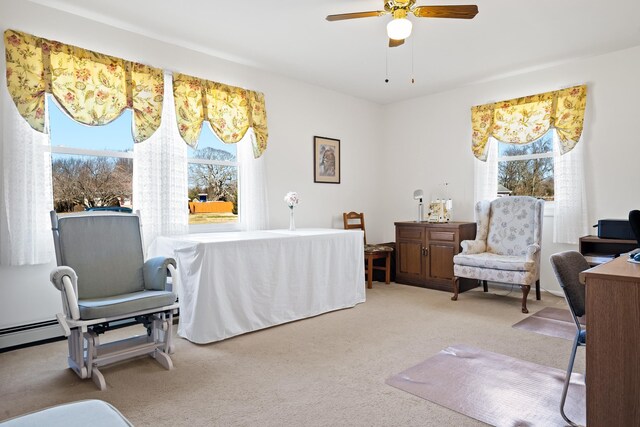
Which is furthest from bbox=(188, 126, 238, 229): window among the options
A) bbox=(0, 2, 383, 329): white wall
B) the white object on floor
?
the white object on floor

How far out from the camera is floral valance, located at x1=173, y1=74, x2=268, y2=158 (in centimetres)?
388

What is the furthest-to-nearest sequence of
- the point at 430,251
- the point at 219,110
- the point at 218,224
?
the point at 430,251, the point at 218,224, the point at 219,110

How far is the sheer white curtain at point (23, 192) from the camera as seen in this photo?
9.64 feet

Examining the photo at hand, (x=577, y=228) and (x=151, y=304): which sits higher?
(x=577, y=228)

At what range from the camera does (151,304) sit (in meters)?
2.60

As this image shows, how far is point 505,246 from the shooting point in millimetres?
4535

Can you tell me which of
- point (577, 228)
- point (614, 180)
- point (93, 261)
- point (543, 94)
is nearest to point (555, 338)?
point (577, 228)

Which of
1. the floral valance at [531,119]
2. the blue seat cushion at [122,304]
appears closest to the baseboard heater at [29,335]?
the blue seat cushion at [122,304]

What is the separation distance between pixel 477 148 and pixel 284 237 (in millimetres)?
2935

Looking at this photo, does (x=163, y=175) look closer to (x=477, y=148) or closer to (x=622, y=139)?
(x=477, y=148)

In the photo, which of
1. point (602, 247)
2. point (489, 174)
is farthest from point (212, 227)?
point (602, 247)

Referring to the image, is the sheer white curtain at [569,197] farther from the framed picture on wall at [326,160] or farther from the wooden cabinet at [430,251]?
the framed picture on wall at [326,160]

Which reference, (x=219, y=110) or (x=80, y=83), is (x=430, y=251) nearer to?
(x=219, y=110)

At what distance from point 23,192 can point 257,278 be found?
1917mm
